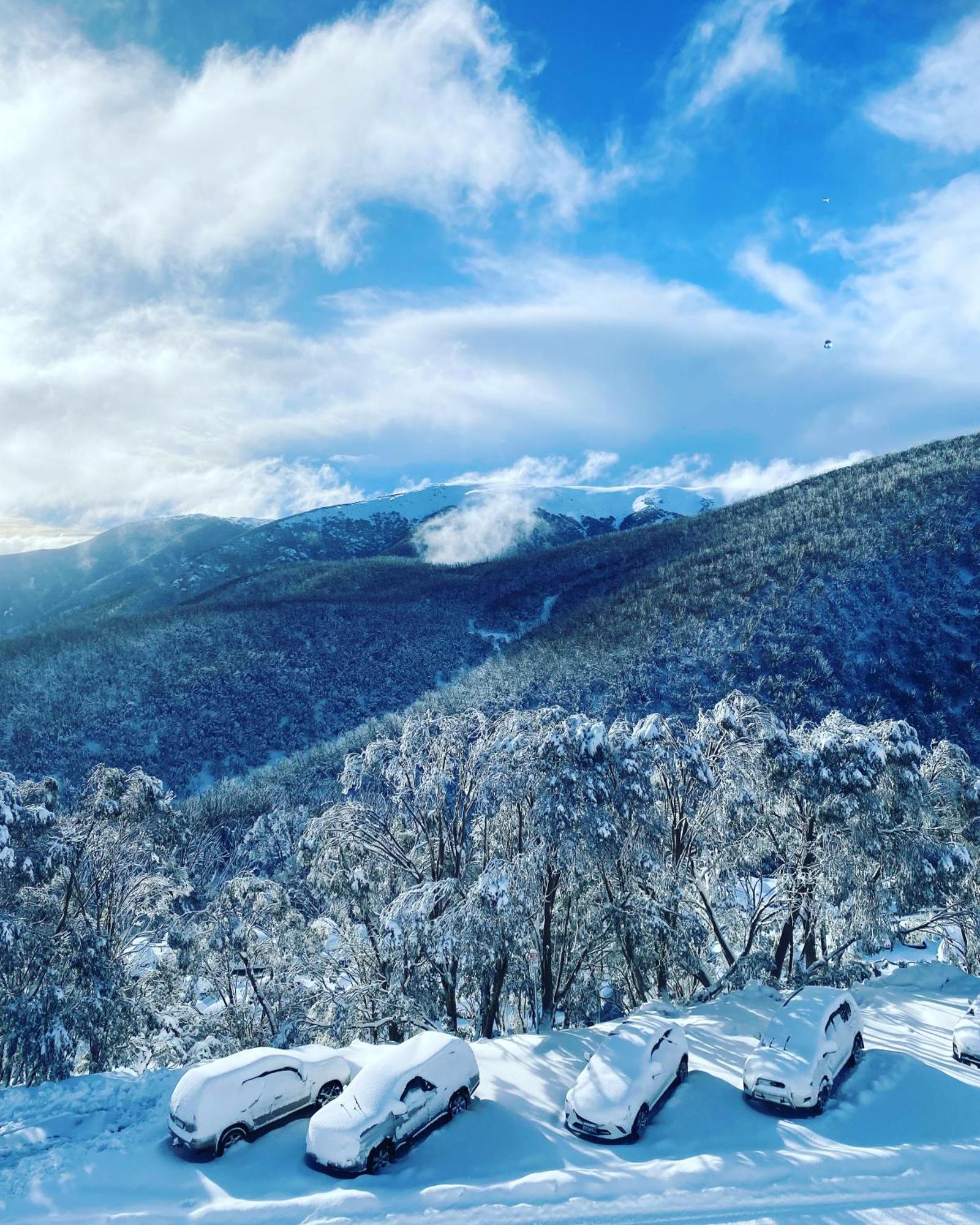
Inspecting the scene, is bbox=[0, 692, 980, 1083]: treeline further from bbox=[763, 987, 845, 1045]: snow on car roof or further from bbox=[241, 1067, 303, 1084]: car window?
bbox=[763, 987, 845, 1045]: snow on car roof

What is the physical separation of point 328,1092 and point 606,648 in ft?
156

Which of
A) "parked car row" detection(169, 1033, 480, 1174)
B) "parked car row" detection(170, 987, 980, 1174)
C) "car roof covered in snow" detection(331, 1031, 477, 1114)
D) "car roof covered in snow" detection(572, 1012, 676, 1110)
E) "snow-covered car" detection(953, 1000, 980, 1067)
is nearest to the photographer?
"parked car row" detection(169, 1033, 480, 1174)

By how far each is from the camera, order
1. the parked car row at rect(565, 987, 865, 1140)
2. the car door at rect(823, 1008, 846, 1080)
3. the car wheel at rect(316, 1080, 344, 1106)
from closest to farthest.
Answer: the parked car row at rect(565, 987, 865, 1140) < the car door at rect(823, 1008, 846, 1080) < the car wheel at rect(316, 1080, 344, 1106)

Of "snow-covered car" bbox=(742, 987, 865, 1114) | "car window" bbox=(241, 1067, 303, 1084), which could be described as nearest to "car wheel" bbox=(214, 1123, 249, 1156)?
"car window" bbox=(241, 1067, 303, 1084)

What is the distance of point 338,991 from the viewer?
16.4 m

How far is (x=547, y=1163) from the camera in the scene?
32.6 feet

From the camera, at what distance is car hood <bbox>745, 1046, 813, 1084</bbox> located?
35.8 feet

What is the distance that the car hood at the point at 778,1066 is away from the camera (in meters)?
10.9

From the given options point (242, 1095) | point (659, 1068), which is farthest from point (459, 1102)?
point (242, 1095)

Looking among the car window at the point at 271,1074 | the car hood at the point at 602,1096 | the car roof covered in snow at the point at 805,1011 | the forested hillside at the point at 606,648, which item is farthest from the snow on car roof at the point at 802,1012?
the forested hillside at the point at 606,648

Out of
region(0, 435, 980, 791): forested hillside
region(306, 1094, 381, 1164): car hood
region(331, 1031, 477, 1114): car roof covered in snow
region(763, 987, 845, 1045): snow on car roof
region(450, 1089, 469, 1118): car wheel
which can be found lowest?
region(450, 1089, 469, 1118): car wheel

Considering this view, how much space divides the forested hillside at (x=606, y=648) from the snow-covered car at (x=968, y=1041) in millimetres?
33707

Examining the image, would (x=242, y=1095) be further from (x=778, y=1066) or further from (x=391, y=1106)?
(x=778, y=1066)

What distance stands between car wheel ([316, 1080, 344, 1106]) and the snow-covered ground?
576mm
